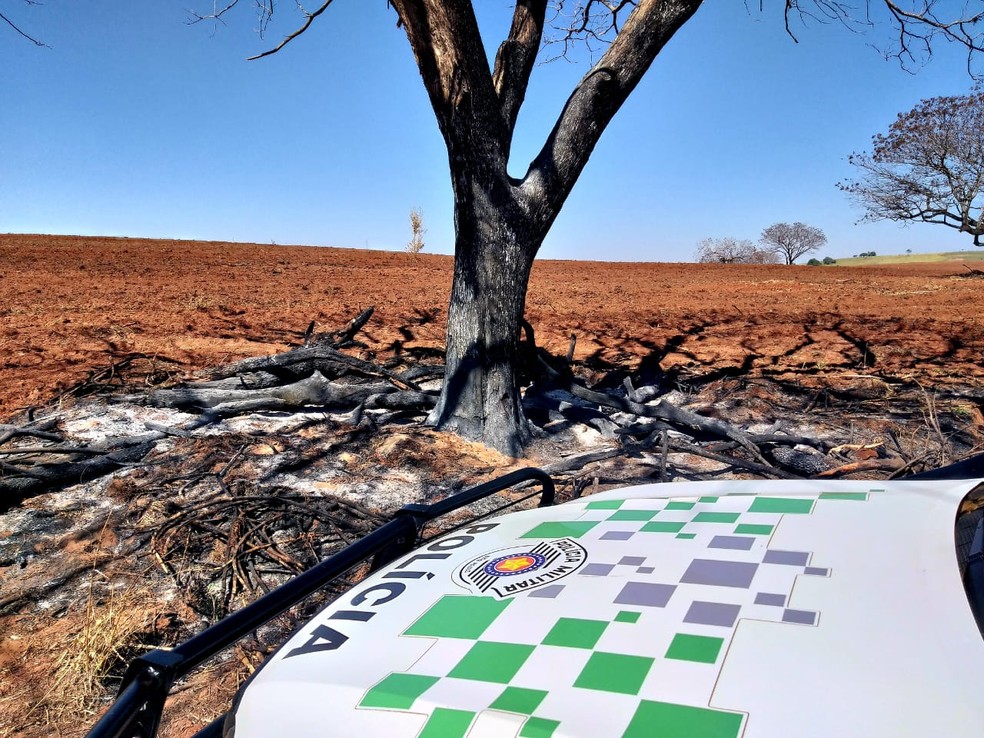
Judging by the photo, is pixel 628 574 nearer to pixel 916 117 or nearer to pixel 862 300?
pixel 862 300

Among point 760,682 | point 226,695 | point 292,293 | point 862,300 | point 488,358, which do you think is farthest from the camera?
point 862,300

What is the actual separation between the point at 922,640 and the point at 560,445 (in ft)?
16.0

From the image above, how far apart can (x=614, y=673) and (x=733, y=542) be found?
679 mm

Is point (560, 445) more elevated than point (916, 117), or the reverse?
point (916, 117)

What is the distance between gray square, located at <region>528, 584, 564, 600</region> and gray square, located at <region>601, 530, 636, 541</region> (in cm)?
32

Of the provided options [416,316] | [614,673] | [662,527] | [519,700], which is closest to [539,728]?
[519,700]

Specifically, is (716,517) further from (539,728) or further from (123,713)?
(123,713)

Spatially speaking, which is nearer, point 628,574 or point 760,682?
point 760,682

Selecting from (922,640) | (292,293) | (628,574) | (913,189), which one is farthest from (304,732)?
(913,189)

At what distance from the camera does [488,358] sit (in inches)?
242

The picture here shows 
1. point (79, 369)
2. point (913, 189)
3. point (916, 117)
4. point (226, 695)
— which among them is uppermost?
point (916, 117)

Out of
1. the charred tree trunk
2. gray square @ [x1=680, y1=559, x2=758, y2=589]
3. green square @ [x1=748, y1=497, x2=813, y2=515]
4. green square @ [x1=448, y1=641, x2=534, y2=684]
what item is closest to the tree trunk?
the charred tree trunk

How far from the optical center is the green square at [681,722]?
3.85 ft

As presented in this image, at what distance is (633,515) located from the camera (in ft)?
7.30
